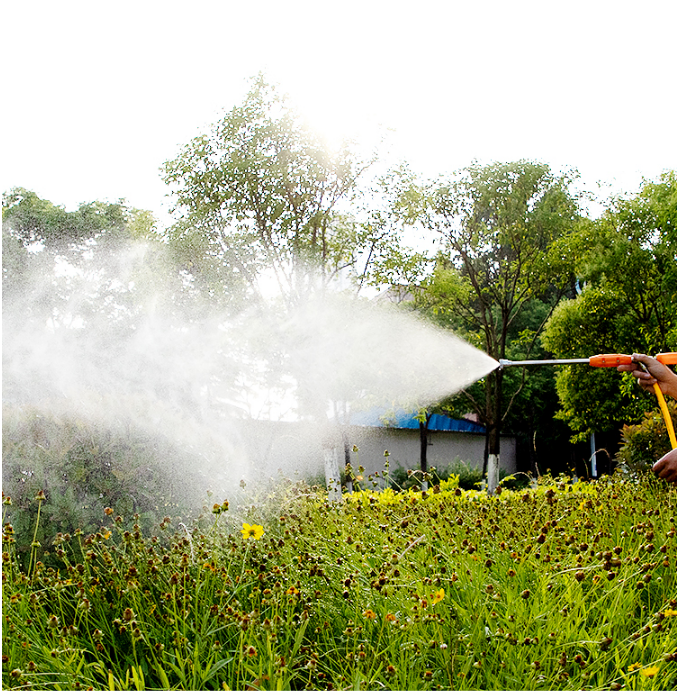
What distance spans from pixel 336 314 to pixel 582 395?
11.0 feet

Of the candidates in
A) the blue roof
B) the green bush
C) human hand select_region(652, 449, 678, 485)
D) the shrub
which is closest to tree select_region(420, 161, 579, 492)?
the blue roof

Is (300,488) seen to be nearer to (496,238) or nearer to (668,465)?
(668,465)

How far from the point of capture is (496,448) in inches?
332

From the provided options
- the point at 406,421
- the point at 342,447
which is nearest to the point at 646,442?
the point at 342,447

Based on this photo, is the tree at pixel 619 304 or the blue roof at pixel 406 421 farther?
the blue roof at pixel 406 421

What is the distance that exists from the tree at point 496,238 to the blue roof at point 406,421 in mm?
1106

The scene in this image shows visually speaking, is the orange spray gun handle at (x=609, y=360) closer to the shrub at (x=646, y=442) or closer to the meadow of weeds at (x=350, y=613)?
the meadow of weeds at (x=350, y=613)

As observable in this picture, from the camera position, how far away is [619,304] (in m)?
7.45

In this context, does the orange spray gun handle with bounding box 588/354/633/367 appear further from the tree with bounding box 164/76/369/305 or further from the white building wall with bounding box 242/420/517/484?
the tree with bounding box 164/76/369/305

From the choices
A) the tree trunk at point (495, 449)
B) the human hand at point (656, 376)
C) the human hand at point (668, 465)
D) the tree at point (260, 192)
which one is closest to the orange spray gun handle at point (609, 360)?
the human hand at point (656, 376)

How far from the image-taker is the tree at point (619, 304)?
6.84 m

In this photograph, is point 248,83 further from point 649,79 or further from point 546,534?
point 546,534

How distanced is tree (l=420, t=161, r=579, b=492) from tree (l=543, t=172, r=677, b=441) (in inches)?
37.0

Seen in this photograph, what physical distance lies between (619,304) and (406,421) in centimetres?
433
